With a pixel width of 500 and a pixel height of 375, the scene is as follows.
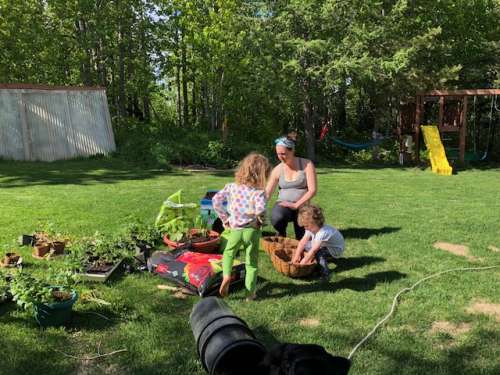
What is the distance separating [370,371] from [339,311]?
97 cm

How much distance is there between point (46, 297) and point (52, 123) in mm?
13741

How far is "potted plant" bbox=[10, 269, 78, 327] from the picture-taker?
3541 mm

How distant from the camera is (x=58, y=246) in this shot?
5.43 metres

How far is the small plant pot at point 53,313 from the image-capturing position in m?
3.57

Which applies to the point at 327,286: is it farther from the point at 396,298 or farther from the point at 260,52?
the point at 260,52

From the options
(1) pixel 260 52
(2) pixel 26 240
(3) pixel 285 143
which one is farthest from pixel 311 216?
(1) pixel 260 52

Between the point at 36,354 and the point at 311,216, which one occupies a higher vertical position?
the point at 311,216

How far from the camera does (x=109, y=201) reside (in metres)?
8.80

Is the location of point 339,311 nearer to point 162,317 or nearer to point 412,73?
point 162,317

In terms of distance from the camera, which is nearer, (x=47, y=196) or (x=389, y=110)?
(x=47, y=196)

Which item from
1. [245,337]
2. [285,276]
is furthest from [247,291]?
[245,337]

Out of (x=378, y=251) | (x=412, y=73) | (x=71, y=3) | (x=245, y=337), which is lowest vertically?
(x=378, y=251)

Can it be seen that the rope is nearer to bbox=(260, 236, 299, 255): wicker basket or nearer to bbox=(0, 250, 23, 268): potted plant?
bbox=(260, 236, 299, 255): wicker basket

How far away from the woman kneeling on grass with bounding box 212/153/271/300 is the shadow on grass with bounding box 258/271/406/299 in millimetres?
343
